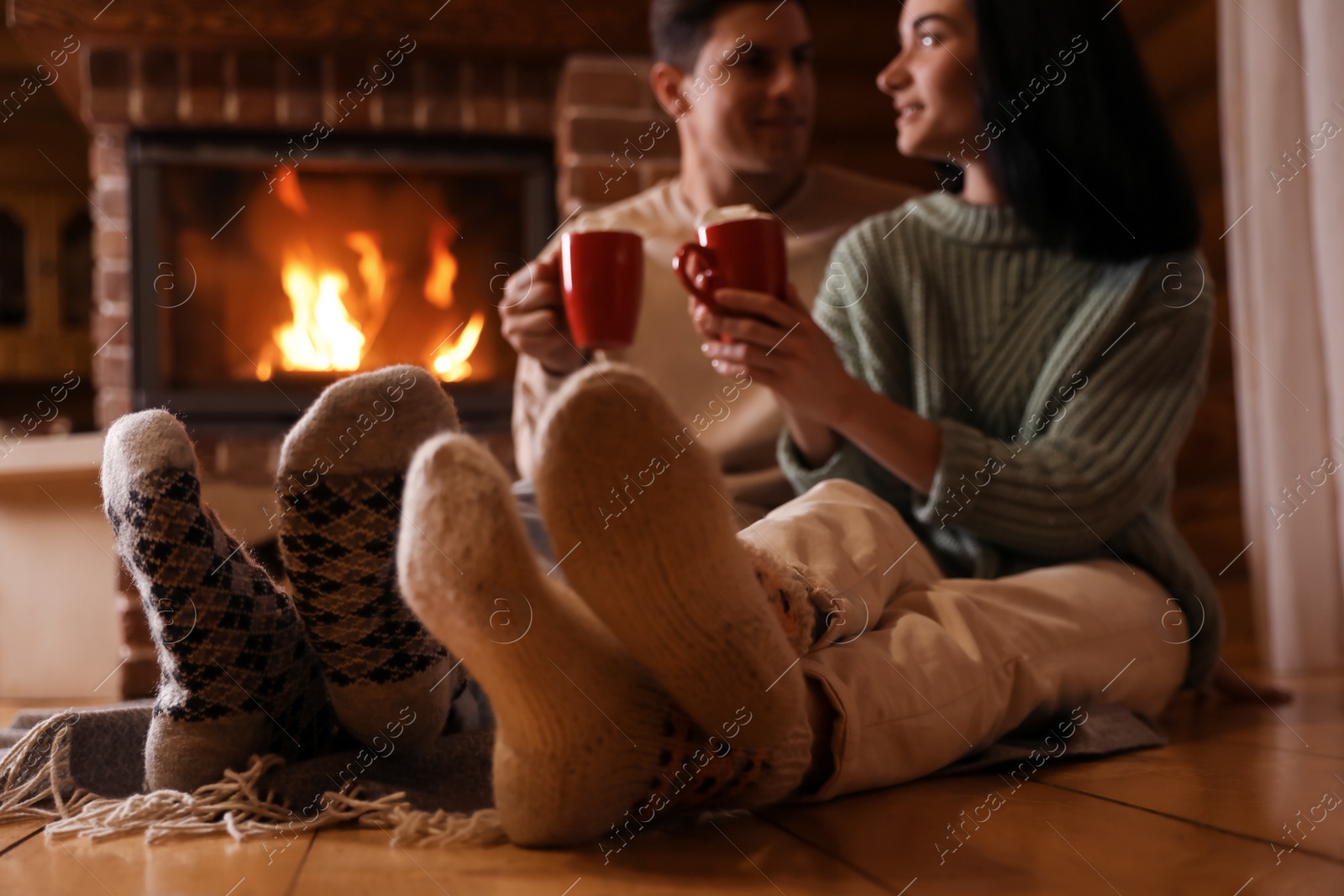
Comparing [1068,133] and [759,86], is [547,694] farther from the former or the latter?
[759,86]

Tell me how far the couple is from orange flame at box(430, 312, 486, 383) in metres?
0.68

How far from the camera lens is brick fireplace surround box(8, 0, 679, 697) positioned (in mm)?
1898

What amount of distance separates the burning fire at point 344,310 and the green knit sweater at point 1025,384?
3.44 feet

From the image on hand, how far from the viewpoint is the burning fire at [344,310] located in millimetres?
2041

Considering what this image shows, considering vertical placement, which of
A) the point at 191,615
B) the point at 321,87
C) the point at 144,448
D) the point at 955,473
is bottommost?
the point at 955,473

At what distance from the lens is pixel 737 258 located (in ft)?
3.06

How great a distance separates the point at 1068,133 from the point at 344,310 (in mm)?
1375

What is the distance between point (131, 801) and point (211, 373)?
146 cm

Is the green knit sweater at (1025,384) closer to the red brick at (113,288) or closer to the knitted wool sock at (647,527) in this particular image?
the knitted wool sock at (647,527)

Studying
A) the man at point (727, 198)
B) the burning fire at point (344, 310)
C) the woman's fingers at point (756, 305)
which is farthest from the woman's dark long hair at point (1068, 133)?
the burning fire at point (344, 310)

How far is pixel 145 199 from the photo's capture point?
197cm

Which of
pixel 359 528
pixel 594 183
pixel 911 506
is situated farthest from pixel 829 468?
pixel 594 183

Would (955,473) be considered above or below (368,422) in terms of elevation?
below

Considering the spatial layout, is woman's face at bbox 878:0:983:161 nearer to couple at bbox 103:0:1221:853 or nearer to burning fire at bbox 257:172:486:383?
couple at bbox 103:0:1221:853
